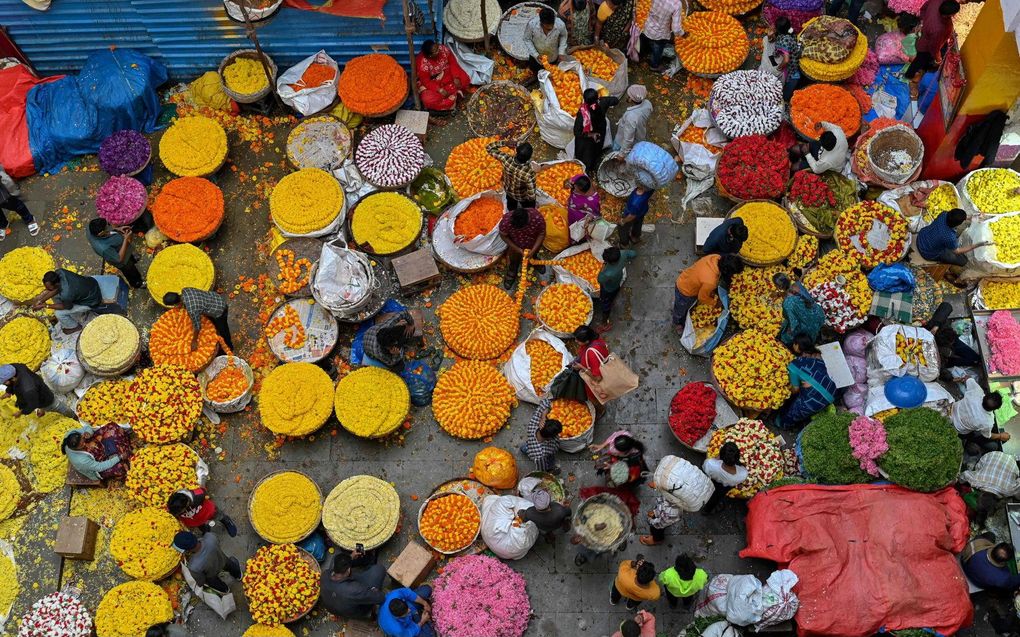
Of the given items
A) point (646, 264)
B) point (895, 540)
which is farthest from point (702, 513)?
point (646, 264)

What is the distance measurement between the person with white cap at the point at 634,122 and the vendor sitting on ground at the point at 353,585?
5203 mm

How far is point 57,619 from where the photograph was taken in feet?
26.4

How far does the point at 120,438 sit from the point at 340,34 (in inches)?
207

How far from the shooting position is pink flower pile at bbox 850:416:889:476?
8117mm

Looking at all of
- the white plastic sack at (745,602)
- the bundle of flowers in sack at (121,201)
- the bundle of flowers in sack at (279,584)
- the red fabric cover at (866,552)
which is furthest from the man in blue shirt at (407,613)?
the bundle of flowers in sack at (121,201)

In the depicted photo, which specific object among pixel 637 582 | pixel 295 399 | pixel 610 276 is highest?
pixel 610 276

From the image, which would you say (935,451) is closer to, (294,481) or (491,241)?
(491,241)

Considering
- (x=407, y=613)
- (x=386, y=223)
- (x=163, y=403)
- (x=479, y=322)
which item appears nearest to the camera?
(x=407, y=613)

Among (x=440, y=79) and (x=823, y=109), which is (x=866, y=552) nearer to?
(x=823, y=109)

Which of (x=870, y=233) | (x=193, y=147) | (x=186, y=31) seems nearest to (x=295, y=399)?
(x=193, y=147)

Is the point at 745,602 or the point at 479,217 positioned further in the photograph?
the point at 479,217

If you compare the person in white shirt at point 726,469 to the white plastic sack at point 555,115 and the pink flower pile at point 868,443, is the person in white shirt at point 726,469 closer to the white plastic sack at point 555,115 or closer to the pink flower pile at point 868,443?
the pink flower pile at point 868,443

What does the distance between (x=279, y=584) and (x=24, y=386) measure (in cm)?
327

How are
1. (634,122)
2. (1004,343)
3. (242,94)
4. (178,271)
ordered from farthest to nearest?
1. (242,94)
2. (634,122)
3. (178,271)
4. (1004,343)
